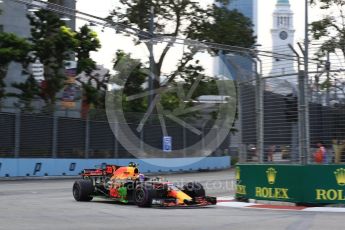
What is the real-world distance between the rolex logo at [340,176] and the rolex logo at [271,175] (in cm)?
168

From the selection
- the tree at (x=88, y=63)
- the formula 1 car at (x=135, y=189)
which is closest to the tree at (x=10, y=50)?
the tree at (x=88, y=63)

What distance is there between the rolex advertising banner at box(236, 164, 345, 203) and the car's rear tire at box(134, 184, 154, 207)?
3365 mm

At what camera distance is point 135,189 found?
16.8 meters

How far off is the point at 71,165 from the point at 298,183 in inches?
818

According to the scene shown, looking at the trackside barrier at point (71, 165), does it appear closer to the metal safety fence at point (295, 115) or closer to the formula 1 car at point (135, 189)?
the formula 1 car at point (135, 189)

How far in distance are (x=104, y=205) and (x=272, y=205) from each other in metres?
4.38

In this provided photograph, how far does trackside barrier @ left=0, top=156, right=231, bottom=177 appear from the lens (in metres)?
32.2

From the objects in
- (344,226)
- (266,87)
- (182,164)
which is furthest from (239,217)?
(182,164)

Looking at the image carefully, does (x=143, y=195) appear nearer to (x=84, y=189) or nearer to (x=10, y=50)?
(x=84, y=189)

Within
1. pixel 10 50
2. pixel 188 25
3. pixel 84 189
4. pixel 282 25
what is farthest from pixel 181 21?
pixel 282 25

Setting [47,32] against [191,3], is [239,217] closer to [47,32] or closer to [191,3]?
[47,32]

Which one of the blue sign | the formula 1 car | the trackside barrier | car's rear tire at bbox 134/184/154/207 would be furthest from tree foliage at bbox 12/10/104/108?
car's rear tire at bbox 134/184/154/207

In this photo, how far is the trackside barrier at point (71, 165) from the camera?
32.2 m

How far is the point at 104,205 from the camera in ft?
56.8
